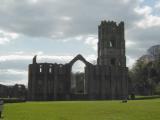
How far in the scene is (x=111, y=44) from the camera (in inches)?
4523

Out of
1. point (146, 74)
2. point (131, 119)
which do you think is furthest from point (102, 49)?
point (131, 119)

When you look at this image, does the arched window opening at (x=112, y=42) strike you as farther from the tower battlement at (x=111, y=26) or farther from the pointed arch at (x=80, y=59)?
the pointed arch at (x=80, y=59)

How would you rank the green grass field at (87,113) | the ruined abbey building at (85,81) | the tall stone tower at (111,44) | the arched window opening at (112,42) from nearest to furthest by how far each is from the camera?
1. the green grass field at (87,113)
2. the ruined abbey building at (85,81)
3. the tall stone tower at (111,44)
4. the arched window opening at (112,42)

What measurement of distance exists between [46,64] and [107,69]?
15.5 metres

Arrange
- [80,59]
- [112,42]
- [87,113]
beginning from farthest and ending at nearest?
1. [112,42]
2. [80,59]
3. [87,113]

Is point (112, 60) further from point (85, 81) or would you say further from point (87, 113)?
point (87, 113)

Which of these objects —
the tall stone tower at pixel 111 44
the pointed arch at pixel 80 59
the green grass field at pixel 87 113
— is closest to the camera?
the green grass field at pixel 87 113

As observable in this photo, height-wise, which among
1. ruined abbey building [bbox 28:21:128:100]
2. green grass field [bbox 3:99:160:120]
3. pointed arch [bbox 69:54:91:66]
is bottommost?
green grass field [bbox 3:99:160:120]

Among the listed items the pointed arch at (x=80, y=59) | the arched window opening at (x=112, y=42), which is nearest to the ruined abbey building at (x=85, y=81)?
the pointed arch at (x=80, y=59)

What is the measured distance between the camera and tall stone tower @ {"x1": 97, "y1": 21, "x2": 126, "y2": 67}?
11227 centimetres

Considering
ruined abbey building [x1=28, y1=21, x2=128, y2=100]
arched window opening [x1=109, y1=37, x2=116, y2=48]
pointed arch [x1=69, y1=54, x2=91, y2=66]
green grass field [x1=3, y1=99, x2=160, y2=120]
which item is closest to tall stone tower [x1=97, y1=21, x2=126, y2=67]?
arched window opening [x1=109, y1=37, x2=116, y2=48]

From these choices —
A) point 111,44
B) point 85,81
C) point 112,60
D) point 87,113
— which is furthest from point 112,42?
point 87,113

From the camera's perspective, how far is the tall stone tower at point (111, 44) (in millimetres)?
112269

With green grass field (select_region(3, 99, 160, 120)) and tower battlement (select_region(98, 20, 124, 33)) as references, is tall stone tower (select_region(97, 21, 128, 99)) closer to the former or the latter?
tower battlement (select_region(98, 20, 124, 33))
